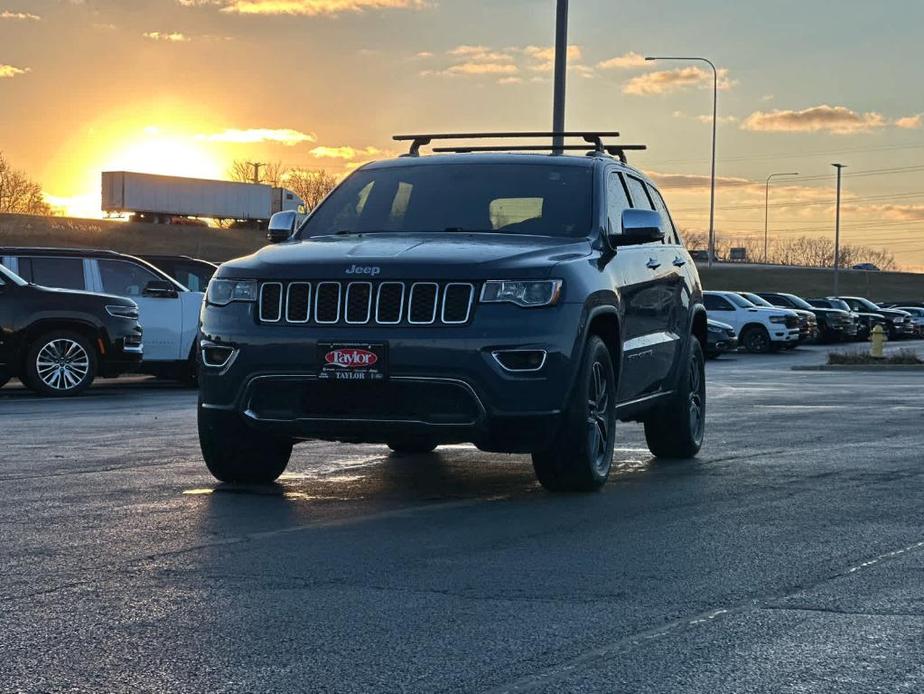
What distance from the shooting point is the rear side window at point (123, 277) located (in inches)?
818

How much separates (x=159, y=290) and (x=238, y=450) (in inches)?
472

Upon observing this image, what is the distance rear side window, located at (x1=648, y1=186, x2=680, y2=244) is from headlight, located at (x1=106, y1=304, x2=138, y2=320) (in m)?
9.27

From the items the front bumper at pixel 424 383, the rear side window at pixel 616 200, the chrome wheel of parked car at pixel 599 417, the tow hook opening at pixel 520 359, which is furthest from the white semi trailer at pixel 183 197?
the tow hook opening at pixel 520 359

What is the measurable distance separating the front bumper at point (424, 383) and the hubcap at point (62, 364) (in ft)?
35.5

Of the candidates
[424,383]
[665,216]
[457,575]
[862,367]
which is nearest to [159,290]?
[665,216]

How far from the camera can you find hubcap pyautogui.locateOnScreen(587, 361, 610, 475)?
29.1ft

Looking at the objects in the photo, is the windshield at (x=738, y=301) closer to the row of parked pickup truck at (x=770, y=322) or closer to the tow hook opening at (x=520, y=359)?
the row of parked pickup truck at (x=770, y=322)

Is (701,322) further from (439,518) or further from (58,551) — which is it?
(58,551)

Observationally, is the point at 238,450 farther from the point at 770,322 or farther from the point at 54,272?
the point at 770,322

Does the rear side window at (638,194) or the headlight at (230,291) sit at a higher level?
the rear side window at (638,194)

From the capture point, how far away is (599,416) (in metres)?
9.00

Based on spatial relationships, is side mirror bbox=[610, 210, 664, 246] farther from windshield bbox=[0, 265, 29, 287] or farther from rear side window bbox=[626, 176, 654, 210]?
windshield bbox=[0, 265, 29, 287]

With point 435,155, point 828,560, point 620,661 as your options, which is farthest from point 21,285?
point 620,661

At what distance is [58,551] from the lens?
22.4 ft
